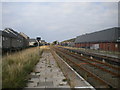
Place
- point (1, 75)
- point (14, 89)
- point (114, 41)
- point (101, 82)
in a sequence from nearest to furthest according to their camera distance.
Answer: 1. point (14, 89)
2. point (1, 75)
3. point (101, 82)
4. point (114, 41)

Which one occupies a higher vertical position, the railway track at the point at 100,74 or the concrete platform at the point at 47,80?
the concrete platform at the point at 47,80

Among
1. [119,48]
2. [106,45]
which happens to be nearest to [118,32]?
[106,45]

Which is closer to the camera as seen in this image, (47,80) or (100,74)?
(47,80)

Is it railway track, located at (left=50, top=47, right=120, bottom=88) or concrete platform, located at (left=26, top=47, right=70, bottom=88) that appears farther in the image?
railway track, located at (left=50, top=47, right=120, bottom=88)

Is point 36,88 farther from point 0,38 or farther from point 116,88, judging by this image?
point 0,38

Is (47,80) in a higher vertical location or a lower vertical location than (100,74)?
higher

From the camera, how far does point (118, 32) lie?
113 ft

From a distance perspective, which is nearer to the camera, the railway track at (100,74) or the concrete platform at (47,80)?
the concrete platform at (47,80)

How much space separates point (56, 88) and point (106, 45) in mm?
31944

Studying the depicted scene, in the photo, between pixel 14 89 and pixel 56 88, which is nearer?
pixel 14 89

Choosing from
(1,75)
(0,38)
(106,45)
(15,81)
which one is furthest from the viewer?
(106,45)

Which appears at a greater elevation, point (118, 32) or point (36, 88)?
point (118, 32)

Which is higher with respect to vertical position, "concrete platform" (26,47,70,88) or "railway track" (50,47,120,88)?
"concrete platform" (26,47,70,88)

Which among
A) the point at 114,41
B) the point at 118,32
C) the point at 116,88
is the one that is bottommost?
the point at 116,88
